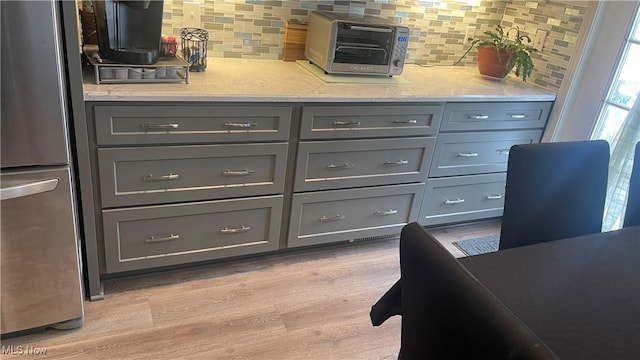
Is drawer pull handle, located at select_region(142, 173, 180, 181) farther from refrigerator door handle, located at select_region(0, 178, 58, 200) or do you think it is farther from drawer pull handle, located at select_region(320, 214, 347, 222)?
drawer pull handle, located at select_region(320, 214, 347, 222)

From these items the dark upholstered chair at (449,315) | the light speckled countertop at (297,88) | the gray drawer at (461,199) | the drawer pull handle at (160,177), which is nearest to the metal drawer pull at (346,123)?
the light speckled countertop at (297,88)

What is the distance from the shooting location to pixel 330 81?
2322mm

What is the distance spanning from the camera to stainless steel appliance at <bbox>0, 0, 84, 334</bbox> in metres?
1.40

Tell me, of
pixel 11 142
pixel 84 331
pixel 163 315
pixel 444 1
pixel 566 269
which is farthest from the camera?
pixel 444 1

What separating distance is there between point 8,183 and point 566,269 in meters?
1.65

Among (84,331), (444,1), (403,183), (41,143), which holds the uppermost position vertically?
(444,1)

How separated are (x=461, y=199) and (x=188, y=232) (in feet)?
5.11

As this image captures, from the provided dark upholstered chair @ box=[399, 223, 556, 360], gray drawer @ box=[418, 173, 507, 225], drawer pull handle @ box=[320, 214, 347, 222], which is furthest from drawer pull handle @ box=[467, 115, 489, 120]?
dark upholstered chair @ box=[399, 223, 556, 360]

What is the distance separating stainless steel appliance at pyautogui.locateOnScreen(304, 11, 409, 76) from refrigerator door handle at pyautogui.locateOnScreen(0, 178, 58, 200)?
1329 millimetres

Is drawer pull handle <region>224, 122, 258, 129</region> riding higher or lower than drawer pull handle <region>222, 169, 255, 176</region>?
higher

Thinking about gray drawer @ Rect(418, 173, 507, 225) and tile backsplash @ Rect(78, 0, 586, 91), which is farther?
gray drawer @ Rect(418, 173, 507, 225)

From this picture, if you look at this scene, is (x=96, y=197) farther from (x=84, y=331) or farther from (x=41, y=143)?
(x=84, y=331)

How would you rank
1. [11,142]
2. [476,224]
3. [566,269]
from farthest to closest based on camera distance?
[476,224], [11,142], [566,269]

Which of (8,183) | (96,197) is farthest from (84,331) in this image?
(8,183)
